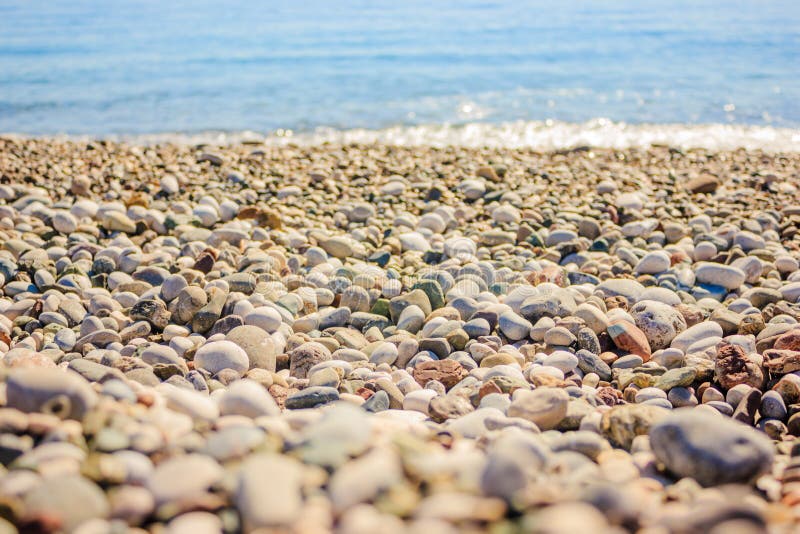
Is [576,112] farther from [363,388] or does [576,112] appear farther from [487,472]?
[487,472]

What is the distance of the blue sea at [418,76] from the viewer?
10.2 meters

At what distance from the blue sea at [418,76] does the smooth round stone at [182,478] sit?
830 centimetres

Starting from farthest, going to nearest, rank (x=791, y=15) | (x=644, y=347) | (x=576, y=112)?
(x=791, y=15) < (x=576, y=112) < (x=644, y=347)

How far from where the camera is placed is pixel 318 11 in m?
25.3

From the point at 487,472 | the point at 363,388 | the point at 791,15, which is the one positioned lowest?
the point at 363,388

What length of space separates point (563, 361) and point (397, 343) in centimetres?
80

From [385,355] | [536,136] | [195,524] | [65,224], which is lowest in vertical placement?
[385,355]

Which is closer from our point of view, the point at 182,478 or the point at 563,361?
the point at 182,478

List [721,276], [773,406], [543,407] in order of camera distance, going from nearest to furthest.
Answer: [543,407]
[773,406]
[721,276]

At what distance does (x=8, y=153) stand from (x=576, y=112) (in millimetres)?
8166

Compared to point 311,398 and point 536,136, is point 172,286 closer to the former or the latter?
point 311,398

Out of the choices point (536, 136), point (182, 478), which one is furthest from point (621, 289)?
point (536, 136)

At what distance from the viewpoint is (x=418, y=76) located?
44.0 feet

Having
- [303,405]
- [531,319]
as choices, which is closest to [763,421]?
[531,319]
